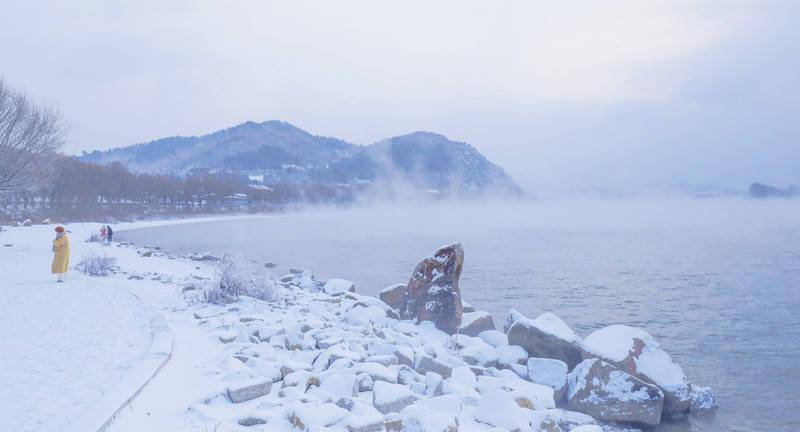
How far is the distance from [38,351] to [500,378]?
7407 millimetres

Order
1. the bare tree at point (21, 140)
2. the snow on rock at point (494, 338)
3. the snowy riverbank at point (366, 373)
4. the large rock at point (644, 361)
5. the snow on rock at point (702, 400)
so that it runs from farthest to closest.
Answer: the bare tree at point (21, 140) → the snow on rock at point (494, 338) → the snow on rock at point (702, 400) → the large rock at point (644, 361) → the snowy riverbank at point (366, 373)

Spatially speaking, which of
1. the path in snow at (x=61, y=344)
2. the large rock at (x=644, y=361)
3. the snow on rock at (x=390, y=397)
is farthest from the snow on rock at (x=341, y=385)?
the large rock at (x=644, y=361)

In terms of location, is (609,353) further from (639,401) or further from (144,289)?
(144,289)

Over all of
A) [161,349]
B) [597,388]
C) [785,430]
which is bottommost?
[785,430]

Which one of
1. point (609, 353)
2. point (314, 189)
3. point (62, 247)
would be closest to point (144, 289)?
point (62, 247)

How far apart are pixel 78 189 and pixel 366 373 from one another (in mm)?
87135

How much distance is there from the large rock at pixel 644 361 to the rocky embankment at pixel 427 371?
0.02 m

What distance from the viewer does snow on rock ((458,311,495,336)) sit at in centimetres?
1412

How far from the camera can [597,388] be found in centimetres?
955

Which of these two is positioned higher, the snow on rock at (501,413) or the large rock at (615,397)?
the snow on rock at (501,413)

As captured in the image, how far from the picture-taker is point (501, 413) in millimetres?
7105

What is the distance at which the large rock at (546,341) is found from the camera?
1157 cm

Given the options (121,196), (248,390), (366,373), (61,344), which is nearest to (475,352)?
(366,373)

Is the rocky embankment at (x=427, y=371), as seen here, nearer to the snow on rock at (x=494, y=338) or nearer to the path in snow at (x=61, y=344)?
the snow on rock at (x=494, y=338)
